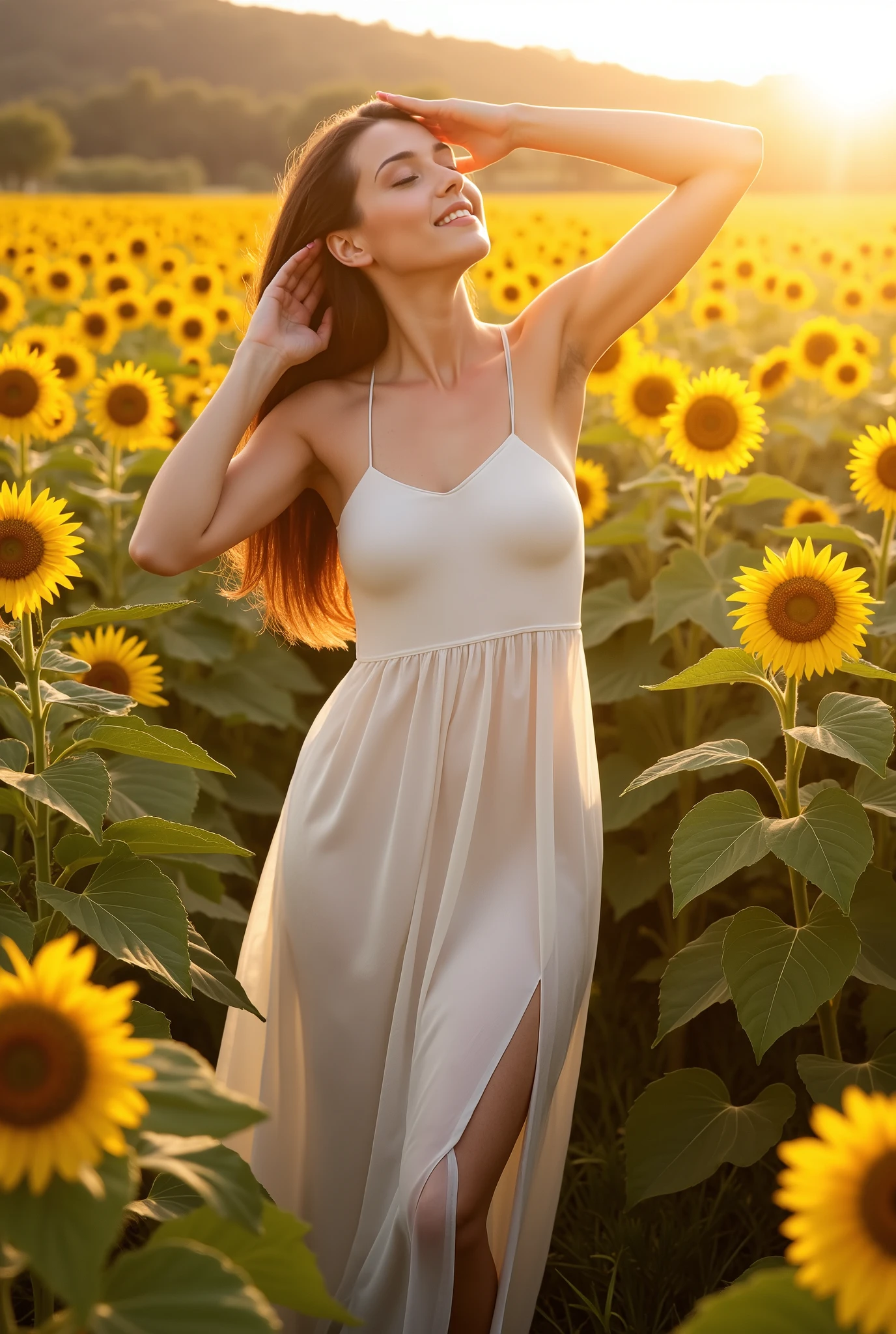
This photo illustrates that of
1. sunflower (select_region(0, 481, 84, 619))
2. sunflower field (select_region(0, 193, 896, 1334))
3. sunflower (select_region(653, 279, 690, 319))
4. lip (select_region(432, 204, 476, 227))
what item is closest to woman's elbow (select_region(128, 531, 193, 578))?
sunflower field (select_region(0, 193, 896, 1334))

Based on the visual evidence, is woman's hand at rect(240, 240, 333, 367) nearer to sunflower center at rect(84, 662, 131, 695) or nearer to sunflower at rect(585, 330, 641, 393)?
sunflower center at rect(84, 662, 131, 695)

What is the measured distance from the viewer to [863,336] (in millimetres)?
6215

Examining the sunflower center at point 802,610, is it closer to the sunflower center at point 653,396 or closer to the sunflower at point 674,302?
the sunflower center at point 653,396

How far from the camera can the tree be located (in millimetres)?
44562

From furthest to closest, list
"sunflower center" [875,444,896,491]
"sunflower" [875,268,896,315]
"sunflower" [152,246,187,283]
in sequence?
"sunflower" [152,246,187,283] < "sunflower" [875,268,896,315] < "sunflower center" [875,444,896,491]

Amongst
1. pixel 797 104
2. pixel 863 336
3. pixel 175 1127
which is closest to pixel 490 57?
pixel 797 104

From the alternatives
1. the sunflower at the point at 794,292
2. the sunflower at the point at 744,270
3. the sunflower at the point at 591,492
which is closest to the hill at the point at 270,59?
the sunflower at the point at 744,270

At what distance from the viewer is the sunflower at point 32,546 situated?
2457 mm

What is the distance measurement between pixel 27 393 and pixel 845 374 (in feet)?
11.2

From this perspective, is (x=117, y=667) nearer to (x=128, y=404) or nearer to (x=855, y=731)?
(x=128, y=404)

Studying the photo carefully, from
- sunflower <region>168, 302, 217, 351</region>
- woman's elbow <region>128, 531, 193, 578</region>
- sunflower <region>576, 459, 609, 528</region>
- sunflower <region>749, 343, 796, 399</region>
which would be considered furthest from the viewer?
sunflower <region>168, 302, 217, 351</region>

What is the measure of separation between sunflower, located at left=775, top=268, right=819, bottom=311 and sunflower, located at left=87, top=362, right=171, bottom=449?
488 cm

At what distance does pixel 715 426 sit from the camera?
3.73 m

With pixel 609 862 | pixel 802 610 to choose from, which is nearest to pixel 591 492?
pixel 609 862
